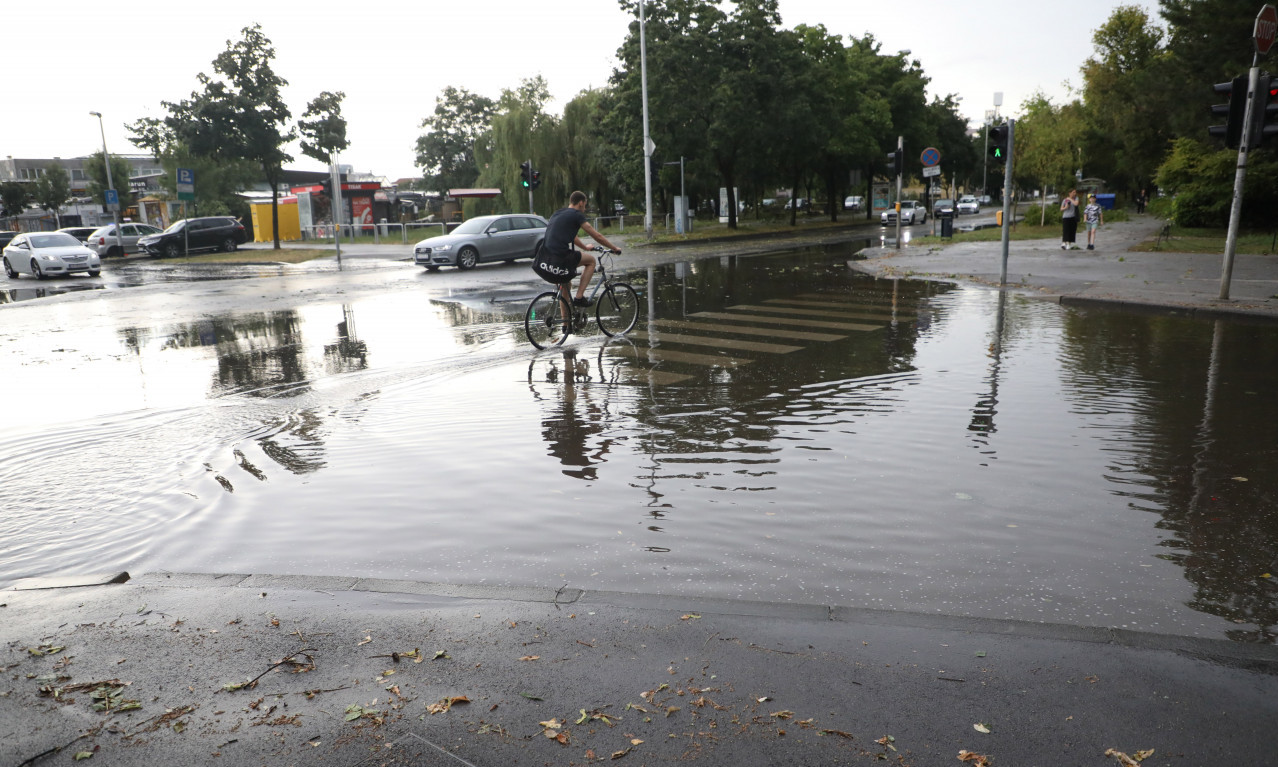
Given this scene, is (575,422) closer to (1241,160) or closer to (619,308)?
(619,308)

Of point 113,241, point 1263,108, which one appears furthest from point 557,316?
point 113,241

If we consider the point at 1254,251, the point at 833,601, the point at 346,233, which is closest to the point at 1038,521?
the point at 833,601

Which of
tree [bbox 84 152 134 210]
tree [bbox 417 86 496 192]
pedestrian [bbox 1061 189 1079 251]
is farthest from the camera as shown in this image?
tree [bbox 417 86 496 192]

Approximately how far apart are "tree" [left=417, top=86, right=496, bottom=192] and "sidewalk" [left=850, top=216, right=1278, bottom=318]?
262 ft

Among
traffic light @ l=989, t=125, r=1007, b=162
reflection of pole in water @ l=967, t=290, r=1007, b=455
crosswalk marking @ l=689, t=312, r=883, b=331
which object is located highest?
traffic light @ l=989, t=125, r=1007, b=162

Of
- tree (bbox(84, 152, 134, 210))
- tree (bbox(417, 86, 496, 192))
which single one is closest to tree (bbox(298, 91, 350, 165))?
tree (bbox(84, 152, 134, 210))

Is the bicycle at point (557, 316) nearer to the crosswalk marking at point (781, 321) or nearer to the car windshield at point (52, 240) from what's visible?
the crosswalk marking at point (781, 321)

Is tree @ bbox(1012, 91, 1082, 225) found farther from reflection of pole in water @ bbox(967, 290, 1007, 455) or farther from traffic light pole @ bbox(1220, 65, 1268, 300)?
reflection of pole in water @ bbox(967, 290, 1007, 455)

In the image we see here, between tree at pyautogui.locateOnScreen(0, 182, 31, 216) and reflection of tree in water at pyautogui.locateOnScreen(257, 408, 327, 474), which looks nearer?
reflection of tree in water at pyautogui.locateOnScreen(257, 408, 327, 474)

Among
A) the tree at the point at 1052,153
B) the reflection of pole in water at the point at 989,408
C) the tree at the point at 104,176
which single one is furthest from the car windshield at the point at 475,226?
the tree at the point at 104,176

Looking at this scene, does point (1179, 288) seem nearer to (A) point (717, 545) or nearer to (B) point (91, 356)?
(A) point (717, 545)

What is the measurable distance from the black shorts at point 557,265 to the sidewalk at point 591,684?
7832 mm

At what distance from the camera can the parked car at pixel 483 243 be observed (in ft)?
87.1

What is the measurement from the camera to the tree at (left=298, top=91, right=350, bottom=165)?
36.1m
